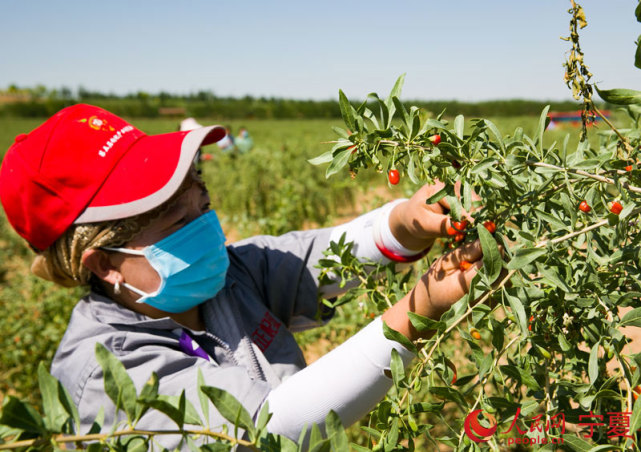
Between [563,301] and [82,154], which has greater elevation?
[82,154]

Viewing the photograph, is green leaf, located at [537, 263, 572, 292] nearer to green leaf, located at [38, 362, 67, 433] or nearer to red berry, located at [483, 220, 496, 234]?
red berry, located at [483, 220, 496, 234]

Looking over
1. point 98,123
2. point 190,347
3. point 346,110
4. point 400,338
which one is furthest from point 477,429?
point 98,123

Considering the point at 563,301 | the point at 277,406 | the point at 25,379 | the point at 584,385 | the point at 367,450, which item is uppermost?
the point at 563,301

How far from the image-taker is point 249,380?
3.76 feet

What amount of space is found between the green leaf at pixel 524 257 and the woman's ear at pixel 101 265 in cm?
116

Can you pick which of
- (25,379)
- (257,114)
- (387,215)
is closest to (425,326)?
(387,215)

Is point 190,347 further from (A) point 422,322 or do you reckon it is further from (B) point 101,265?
(A) point 422,322

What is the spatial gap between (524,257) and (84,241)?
1.21m

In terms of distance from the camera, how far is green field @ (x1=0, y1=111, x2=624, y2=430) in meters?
3.46

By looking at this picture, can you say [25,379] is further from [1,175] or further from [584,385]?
[584,385]

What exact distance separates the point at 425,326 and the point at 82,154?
108 centimetres

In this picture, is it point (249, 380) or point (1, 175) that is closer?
point (249, 380)

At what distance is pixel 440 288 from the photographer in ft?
3.16

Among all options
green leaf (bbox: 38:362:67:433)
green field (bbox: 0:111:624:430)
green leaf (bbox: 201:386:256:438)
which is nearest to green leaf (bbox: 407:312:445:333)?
green leaf (bbox: 201:386:256:438)
